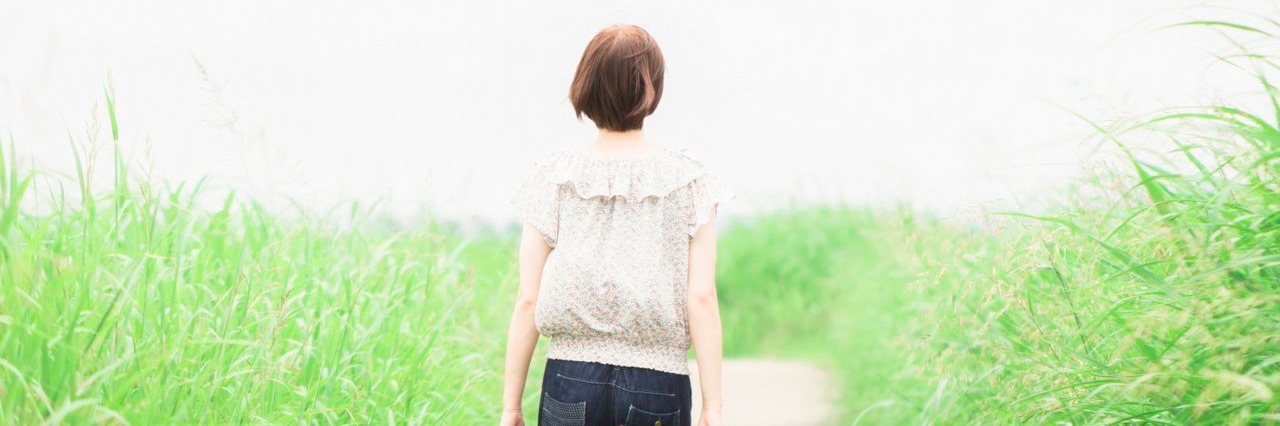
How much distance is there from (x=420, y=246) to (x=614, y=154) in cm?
262

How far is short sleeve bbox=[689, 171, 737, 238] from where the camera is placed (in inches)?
119

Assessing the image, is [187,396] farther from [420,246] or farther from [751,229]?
[751,229]

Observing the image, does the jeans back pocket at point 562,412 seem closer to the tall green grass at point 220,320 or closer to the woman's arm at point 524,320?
the woman's arm at point 524,320

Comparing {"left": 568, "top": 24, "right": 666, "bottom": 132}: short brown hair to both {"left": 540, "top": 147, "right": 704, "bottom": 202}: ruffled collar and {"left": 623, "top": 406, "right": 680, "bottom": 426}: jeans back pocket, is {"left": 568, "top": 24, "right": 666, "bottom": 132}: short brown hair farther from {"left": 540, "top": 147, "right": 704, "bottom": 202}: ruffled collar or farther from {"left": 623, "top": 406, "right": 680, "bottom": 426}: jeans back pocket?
{"left": 623, "top": 406, "right": 680, "bottom": 426}: jeans back pocket

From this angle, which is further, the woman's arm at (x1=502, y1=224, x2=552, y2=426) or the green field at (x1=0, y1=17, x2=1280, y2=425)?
the woman's arm at (x1=502, y1=224, x2=552, y2=426)

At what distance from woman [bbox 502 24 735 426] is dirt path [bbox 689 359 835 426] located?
291 cm

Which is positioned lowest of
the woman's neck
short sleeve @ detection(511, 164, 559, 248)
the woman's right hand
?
the woman's right hand

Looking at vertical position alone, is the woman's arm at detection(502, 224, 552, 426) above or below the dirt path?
above

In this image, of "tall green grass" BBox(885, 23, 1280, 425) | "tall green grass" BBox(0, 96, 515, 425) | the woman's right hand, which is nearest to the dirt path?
"tall green grass" BBox(0, 96, 515, 425)

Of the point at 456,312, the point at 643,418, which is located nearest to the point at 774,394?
the point at 456,312

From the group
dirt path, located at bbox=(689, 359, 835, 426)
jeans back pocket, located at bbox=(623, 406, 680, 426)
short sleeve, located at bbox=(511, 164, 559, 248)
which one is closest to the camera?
jeans back pocket, located at bbox=(623, 406, 680, 426)

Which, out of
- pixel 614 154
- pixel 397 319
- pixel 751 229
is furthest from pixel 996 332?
pixel 751 229

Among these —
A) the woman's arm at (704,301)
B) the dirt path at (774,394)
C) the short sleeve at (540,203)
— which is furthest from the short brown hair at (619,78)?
the dirt path at (774,394)

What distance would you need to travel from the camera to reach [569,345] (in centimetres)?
301
